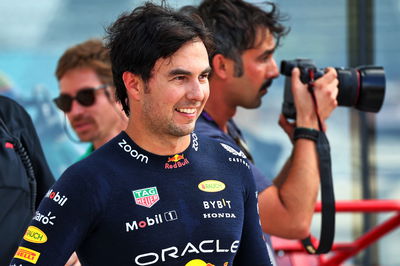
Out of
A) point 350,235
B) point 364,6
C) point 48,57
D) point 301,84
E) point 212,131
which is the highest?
point 364,6

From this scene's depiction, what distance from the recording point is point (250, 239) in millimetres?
1922

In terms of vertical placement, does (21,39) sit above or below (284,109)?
above

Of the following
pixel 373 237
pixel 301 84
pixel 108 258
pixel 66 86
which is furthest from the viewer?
pixel 373 237

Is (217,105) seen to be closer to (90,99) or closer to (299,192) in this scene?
(299,192)

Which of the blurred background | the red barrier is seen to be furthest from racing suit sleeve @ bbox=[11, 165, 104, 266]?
the blurred background

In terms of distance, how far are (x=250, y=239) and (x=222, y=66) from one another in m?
0.90

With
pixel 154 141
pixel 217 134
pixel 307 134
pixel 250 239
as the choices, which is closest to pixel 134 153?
pixel 154 141

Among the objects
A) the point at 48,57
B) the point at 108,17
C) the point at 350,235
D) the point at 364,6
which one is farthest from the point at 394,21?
the point at 48,57

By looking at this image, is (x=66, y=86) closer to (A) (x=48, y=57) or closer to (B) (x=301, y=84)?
(B) (x=301, y=84)

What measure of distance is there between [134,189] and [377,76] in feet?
4.61

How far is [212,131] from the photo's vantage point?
248 cm

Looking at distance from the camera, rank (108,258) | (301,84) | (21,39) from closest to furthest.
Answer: (108,258)
(301,84)
(21,39)

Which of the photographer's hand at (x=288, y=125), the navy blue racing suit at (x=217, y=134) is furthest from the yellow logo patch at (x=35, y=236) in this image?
the photographer's hand at (x=288, y=125)

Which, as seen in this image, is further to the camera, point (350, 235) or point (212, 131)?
point (350, 235)
